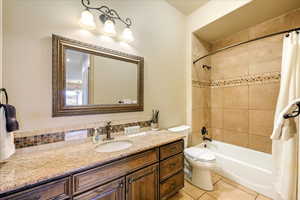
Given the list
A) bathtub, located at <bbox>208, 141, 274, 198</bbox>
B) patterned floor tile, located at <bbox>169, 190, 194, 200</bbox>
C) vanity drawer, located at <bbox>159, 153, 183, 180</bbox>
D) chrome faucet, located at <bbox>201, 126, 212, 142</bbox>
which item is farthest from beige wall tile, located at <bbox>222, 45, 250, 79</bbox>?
patterned floor tile, located at <bbox>169, 190, 194, 200</bbox>

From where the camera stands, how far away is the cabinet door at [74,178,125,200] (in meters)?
0.87

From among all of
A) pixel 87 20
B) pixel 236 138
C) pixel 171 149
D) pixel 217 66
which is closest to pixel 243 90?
pixel 217 66

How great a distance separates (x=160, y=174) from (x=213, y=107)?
2014 mm

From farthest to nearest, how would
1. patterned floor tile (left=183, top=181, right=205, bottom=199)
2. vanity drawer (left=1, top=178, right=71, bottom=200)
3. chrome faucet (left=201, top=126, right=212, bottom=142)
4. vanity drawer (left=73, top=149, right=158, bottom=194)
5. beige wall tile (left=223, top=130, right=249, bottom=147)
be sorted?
chrome faucet (left=201, top=126, right=212, bottom=142) < beige wall tile (left=223, top=130, right=249, bottom=147) < patterned floor tile (left=183, top=181, right=205, bottom=199) < vanity drawer (left=73, top=149, right=158, bottom=194) < vanity drawer (left=1, top=178, right=71, bottom=200)

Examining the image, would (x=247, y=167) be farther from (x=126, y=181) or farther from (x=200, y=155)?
(x=126, y=181)

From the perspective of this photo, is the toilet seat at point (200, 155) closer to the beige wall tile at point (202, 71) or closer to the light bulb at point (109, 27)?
the beige wall tile at point (202, 71)

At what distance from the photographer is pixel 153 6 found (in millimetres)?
1927

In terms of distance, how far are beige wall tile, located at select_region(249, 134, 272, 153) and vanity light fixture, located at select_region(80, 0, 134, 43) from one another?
259 cm

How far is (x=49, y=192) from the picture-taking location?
743mm

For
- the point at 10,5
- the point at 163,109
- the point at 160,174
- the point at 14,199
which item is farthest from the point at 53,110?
the point at 163,109

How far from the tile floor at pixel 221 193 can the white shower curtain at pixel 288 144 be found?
0.28m

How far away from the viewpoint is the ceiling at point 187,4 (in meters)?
2.10

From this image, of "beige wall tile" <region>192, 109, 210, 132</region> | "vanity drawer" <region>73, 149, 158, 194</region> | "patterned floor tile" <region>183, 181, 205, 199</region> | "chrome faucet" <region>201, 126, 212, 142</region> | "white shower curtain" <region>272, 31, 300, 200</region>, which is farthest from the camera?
"chrome faucet" <region>201, 126, 212, 142</region>

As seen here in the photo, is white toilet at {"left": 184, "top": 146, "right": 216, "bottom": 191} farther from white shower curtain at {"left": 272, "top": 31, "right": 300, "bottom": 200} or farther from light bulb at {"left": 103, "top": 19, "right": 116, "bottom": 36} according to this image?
light bulb at {"left": 103, "top": 19, "right": 116, "bottom": 36}
